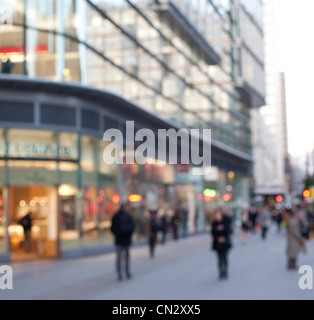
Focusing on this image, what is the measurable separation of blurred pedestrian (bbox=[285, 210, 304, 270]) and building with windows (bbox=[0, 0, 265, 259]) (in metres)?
8.15

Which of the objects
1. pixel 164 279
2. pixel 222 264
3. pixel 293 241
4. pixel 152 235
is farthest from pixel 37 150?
pixel 293 241

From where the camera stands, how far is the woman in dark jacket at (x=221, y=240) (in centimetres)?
1480

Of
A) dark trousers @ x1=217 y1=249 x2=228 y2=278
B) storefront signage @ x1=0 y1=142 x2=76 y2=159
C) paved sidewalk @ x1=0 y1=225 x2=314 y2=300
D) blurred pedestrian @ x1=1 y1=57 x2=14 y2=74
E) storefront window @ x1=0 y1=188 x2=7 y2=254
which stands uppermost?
blurred pedestrian @ x1=1 y1=57 x2=14 y2=74

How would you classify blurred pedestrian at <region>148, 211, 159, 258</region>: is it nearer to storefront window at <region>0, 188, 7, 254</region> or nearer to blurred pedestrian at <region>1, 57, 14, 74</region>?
storefront window at <region>0, 188, 7, 254</region>

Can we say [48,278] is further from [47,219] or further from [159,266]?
[47,219]

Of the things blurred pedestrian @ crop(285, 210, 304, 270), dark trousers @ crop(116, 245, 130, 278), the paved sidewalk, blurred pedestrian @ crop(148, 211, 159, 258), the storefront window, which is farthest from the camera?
blurred pedestrian @ crop(148, 211, 159, 258)

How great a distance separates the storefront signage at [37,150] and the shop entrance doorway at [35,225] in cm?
127

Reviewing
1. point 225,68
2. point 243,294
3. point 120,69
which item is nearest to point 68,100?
point 120,69

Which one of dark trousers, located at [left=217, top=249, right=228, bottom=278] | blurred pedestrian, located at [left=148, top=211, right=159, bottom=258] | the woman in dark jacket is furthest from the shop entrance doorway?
dark trousers, located at [left=217, top=249, right=228, bottom=278]

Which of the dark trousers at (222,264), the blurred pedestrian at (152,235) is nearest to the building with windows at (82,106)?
the blurred pedestrian at (152,235)

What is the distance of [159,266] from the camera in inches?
714

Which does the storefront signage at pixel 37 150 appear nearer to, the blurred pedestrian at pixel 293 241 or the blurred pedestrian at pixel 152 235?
the blurred pedestrian at pixel 152 235

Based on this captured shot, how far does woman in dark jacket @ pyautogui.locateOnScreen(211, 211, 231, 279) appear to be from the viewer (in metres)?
14.8

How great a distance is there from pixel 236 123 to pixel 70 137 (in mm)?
30233
